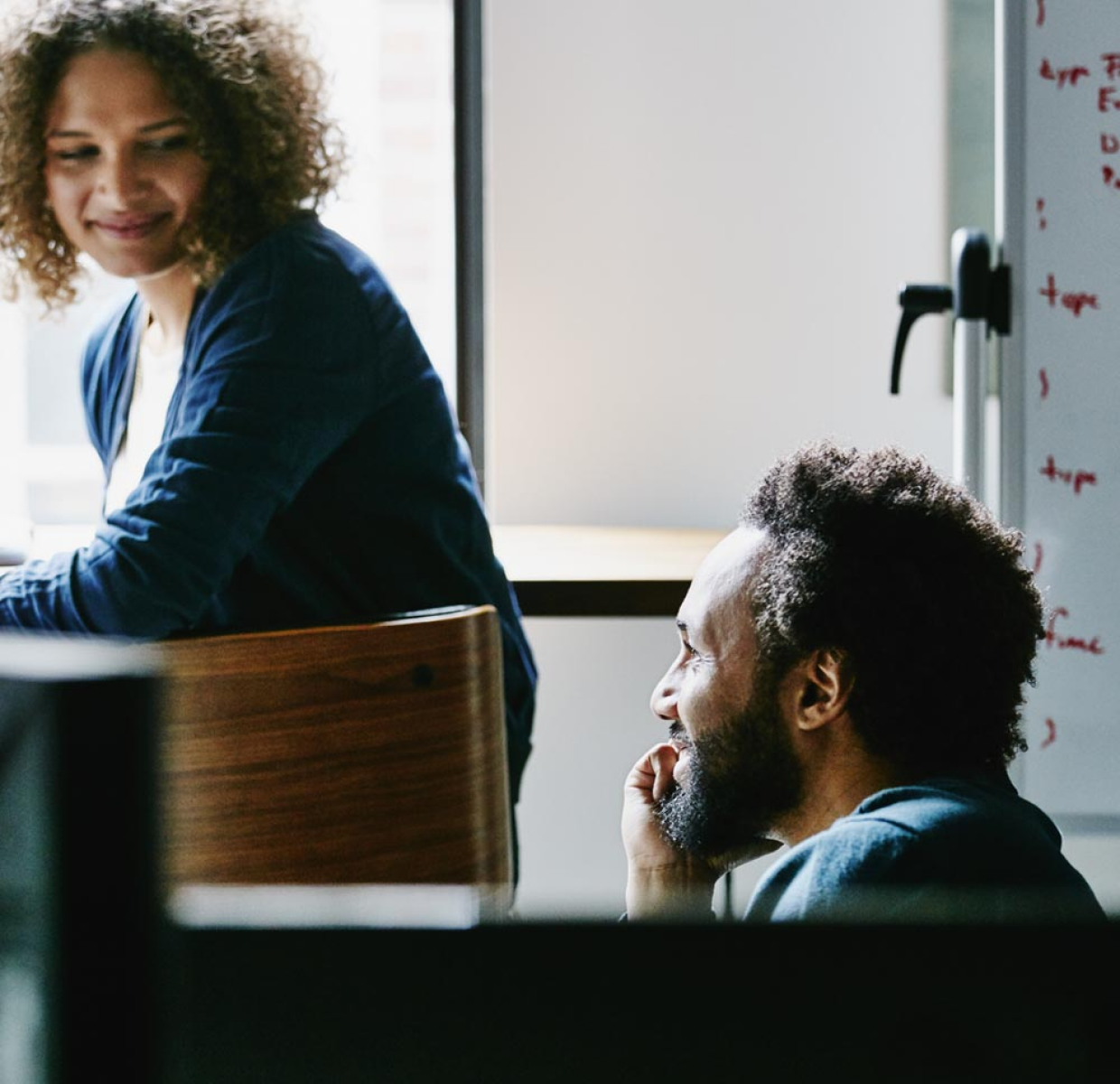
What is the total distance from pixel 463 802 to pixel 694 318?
140 centimetres

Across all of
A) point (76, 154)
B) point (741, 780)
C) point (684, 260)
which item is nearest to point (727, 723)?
point (741, 780)

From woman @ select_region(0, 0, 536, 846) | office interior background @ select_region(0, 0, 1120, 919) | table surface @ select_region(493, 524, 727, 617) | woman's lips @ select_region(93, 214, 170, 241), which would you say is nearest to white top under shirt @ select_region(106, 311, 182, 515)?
woman @ select_region(0, 0, 536, 846)

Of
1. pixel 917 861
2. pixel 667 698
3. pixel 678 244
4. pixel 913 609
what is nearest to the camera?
pixel 917 861

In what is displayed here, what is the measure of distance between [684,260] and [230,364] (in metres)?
1.26

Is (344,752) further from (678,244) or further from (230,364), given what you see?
(678,244)

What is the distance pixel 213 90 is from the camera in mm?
1523

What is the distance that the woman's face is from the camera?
1.52m

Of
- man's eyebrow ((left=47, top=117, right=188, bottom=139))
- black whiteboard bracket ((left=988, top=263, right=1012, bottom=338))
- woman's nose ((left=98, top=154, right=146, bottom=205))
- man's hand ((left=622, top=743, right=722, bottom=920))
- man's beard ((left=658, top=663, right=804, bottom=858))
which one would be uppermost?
man's eyebrow ((left=47, top=117, right=188, bottom=139))

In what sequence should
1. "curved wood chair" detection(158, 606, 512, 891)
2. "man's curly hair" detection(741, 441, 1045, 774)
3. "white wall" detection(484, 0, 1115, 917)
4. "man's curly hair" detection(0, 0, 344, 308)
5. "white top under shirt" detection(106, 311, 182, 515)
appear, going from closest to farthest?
"man's curly hair" detection(741, 441, 1045, 774)
"curved wood chair" detection(158, 606, 512, 891)
"man's curly hair" detection(0, 0, 344, 308)
"white top under shirt" detection(106, 311, 182, 515)
"white wall" detection(484, 0, 1115, 917)

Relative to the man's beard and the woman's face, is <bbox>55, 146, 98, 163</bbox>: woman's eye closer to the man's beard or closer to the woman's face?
the woman's face

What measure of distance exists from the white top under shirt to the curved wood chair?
54 centimetres

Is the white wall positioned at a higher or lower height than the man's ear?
higher

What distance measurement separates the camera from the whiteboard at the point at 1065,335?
1706 mm

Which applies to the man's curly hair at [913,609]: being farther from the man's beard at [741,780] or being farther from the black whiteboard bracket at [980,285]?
the black whiteboard bracket at [980,285]
